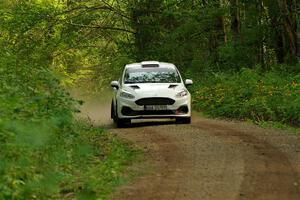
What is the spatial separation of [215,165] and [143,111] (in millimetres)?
7055

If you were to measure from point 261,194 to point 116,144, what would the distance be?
5222 mm

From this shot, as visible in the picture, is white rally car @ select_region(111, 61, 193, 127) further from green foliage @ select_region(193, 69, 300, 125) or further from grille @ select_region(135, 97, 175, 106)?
green foliage @ select_region(193, 69, 300, 125)

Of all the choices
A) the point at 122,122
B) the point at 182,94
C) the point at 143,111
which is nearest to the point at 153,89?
the point at 143,111

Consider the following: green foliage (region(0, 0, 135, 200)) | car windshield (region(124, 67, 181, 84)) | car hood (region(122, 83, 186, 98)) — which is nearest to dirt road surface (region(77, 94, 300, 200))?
green foliage (region(0, 0, 135, 200))

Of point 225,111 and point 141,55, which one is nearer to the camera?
point 225,111

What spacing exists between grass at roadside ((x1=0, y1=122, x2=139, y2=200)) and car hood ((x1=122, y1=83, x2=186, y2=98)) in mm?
6450

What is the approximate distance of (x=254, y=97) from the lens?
20062mm

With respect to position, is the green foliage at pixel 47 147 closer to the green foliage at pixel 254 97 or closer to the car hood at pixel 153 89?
the car hood at pixel 153 89

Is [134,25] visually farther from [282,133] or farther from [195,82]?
[282,133]

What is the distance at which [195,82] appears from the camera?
29844 millimetres

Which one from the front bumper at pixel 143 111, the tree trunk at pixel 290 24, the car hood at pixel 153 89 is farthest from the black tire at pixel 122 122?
the tree trunk at pixel 290 24

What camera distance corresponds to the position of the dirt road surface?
7648 millimetres

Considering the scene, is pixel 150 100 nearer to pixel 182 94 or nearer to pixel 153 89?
pixel 153 89

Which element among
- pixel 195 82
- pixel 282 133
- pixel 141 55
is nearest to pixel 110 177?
pixel 282 133
